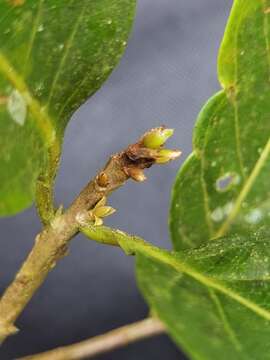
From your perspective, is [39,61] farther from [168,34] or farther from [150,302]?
[168,34]

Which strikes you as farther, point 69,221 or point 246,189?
point 246,189

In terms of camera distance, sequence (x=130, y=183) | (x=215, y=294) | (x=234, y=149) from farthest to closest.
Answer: (x=130, y=183)
(x=234, y=149)
(x=215, y=294)

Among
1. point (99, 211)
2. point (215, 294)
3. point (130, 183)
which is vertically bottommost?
point (215, 294)

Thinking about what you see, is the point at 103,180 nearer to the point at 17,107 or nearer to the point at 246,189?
the point at 17,107

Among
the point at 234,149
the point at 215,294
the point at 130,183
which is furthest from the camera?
the point at 130,183

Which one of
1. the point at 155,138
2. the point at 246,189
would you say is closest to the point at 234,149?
the point at 246,189

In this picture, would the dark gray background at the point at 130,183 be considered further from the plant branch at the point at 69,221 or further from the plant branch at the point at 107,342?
Answer: the plant branch at the point at 69,221

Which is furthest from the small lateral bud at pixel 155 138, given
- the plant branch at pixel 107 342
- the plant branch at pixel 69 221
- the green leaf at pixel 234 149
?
the plant branch at pixel 107 342

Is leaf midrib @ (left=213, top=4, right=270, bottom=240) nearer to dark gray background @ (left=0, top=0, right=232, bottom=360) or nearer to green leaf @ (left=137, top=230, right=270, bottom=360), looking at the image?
green leaf @ (left=137, top=230, right=270, bottom=360)
